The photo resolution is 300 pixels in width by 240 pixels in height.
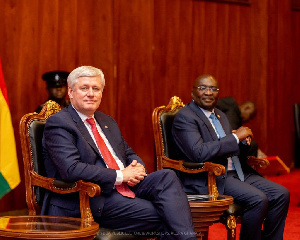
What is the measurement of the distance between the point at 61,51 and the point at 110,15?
78 centimetres

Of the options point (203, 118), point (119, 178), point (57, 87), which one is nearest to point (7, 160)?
point (119, 178)

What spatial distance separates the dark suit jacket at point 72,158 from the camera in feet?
10.7

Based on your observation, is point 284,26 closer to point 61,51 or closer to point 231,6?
point 231,6

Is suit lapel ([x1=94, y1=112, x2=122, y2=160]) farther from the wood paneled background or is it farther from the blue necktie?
the wood paneled background

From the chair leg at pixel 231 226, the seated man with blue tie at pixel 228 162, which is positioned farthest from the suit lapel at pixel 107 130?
the chair leg at pixel 231 226

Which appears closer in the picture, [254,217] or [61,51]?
[254,217]

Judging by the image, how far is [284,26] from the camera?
8.84m

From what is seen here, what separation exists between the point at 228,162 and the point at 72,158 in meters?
1.58

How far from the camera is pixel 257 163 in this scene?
459 centimetres

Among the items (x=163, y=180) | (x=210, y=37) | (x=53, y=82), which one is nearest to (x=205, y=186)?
(x=163, y=180)

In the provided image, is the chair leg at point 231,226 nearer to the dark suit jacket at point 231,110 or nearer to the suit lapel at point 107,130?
the suit lapel at point 107,130

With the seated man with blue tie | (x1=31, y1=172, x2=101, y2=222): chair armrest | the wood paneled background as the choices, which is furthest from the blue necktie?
the wood paneled background

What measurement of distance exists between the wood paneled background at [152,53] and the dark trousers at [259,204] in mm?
2346

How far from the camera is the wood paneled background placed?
232 inches
